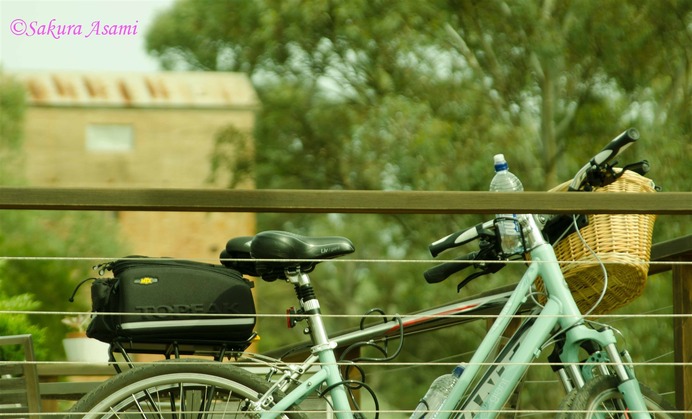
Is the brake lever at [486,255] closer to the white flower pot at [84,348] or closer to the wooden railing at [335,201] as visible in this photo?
the wooden railing at [335,201]

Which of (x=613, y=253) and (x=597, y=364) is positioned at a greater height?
(x=613, y=253)

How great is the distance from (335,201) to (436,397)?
21.2 inches

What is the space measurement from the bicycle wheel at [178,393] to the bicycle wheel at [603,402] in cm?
58

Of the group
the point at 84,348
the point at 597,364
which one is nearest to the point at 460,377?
the point at 597,364

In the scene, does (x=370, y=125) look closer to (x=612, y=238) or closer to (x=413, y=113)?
(x=413, y=113)

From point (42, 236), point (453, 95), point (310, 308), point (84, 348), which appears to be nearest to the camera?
point (310, 308)

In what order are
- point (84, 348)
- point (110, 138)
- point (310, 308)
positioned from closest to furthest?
point (310, 308)
point (84, 348)
point (110, 138)

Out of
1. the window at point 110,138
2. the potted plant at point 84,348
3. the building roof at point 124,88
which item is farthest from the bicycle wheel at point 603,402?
the window at point 110,138

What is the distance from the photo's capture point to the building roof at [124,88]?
16.9 m

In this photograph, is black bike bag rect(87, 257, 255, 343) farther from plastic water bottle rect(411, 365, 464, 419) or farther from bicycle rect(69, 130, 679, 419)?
plastic water bottle rect(411, 365, 464, 419)

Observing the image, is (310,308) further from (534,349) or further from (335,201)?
(534,349)

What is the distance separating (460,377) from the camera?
8.43ft

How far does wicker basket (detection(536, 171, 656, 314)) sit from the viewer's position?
2643mm

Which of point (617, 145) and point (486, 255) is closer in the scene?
point (617, 145)
